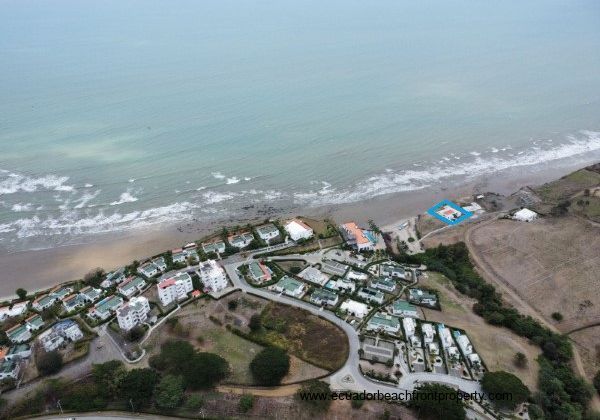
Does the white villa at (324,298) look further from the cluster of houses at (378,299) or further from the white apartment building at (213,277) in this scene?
the white apartment building at (213,277)

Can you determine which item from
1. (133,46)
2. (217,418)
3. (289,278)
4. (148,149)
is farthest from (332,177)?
(133,46)

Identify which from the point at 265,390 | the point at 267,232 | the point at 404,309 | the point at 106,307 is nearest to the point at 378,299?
the point at 404,309

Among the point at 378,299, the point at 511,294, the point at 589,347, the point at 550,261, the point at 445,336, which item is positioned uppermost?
the point at 378,299

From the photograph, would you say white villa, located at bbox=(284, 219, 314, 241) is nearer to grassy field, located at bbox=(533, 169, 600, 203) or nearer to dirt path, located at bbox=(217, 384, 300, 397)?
dirt path, located at bbox=(217, 384, 300, 397)

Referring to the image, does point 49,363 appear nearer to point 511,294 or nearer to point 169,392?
point 169,392

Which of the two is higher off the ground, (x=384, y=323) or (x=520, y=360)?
(x=384, y=323)

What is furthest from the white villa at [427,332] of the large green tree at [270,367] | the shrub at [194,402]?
the shrub at [194,402]
